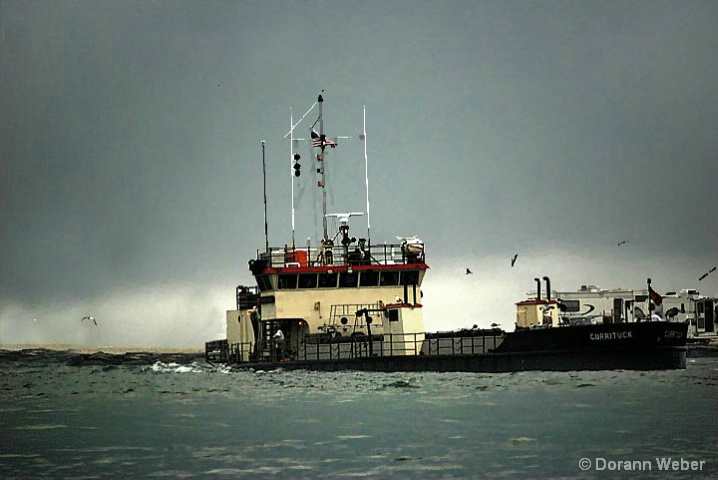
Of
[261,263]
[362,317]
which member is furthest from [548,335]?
[261,263]

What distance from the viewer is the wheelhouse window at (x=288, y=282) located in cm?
4750

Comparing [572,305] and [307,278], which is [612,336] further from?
[572,305]

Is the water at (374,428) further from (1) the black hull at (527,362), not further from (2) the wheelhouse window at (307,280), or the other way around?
(2) the wheelhouse window at (307,280)

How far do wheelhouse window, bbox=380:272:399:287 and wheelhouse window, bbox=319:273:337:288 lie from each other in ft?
5.84

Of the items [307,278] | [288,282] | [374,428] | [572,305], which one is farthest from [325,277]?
[572,305]

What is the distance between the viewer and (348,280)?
4750cm

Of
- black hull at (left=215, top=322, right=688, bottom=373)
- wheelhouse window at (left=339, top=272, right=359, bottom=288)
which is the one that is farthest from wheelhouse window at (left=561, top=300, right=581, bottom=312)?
black hull at (left=215, top=322, right=688, bottom=373)

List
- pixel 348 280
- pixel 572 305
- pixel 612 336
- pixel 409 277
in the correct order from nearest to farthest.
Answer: pixel 612 336 < pixel 348 280 < pixel 409 277 < pixel 572 305

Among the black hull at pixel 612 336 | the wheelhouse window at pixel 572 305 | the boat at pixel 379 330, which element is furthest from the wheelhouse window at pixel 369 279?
the wheelhouse window at pixel 572 305

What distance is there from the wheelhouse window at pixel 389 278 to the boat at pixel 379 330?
4 centimetres

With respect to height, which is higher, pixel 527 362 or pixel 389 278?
pixel 389 278

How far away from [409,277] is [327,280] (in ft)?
10.2

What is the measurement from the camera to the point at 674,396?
31.9 metres

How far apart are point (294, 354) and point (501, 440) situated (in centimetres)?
2401
